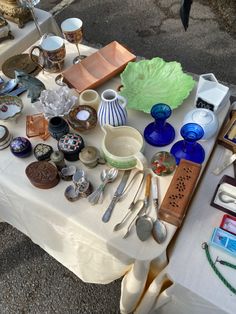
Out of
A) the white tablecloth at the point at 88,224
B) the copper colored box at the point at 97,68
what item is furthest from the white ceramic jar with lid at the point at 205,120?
the copper colored box at the point at 97,68

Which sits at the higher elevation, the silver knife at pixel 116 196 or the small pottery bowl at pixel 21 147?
the small pottery bowl at pixel 21 147

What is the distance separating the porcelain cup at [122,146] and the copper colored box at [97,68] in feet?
0.84

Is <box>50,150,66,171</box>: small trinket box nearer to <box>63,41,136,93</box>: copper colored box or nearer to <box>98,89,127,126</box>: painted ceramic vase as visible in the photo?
<box>98,89,127,126</box>: painted ceramic vase

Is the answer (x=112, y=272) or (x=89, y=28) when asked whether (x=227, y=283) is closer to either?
(x=112, y=272)

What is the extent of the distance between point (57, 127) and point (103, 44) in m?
1.62

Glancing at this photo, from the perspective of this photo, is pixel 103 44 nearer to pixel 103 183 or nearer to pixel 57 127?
pixel 57 127

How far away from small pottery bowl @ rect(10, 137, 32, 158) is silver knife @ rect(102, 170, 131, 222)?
0.30 metres

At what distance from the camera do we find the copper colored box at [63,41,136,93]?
114cm

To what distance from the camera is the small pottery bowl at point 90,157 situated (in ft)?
3.01

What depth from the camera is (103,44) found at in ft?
7.87

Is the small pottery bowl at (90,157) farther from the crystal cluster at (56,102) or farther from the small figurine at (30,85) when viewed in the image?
the small figurine at (30,85)

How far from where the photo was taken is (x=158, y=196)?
0.88m

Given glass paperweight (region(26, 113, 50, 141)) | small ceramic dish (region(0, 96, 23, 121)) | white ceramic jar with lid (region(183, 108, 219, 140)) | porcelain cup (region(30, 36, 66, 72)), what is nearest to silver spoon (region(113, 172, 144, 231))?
white ceramic jar with lid (region(183, 108, 219, 140))

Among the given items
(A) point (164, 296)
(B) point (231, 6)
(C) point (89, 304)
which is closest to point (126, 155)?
(A) point (164, 296)
